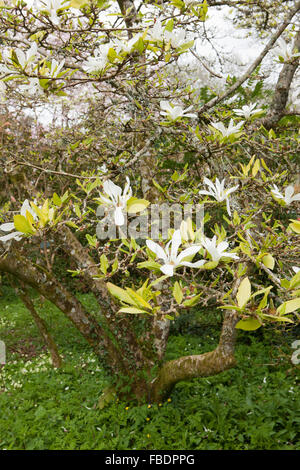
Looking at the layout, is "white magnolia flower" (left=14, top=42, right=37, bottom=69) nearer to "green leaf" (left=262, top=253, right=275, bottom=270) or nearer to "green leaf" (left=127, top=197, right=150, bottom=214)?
"green leaf" (left=127, top=197, right=150, bottom=214)

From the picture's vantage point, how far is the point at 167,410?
9.36 ft

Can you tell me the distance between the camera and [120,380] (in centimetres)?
296

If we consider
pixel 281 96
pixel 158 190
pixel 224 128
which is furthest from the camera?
pixel 158 190

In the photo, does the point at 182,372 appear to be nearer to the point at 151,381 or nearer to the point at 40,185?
the point at 151,381

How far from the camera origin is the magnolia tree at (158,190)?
99cm

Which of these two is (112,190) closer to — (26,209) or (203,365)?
(26,209)

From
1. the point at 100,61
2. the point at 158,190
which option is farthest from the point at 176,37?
the point at 158,190

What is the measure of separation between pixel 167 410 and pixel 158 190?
72.5 inches

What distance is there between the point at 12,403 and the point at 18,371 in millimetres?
886

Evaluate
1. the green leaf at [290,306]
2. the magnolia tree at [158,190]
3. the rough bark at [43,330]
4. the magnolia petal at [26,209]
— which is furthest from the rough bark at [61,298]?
the green leaf at [290,306]

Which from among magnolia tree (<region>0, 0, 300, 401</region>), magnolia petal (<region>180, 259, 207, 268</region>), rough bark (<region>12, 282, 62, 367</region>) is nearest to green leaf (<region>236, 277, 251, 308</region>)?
magnolia tree (<region>0, 0, 300, 401</region>)

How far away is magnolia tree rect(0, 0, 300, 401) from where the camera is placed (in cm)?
99

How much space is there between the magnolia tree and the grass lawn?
31 centimetres

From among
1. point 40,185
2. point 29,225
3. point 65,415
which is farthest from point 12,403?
point 40,185
